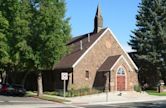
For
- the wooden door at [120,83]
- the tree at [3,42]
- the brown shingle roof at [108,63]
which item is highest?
the tree at [3,42]

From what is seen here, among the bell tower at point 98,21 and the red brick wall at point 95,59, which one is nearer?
the red brick wall at point 95,59

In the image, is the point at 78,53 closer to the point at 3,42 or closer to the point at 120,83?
the point at 120,83

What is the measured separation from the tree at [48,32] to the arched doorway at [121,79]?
9.04 meters

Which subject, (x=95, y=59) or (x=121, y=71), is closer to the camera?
(x=121, y=71)

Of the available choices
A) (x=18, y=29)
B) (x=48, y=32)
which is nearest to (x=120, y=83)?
(x=48, y=32)

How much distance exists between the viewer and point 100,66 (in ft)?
182

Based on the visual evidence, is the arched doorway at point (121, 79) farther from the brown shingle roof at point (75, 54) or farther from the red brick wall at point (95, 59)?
the brown shingle roof at point (75, 54)

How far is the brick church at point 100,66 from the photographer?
2093 inches

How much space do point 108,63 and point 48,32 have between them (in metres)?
11.2

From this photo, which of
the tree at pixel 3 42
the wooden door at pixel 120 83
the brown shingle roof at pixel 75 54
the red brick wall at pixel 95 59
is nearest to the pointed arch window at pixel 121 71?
the wooden door at pixel 120 83

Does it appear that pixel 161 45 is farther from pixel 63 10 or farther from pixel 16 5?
pixel 16 5

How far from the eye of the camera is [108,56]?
56.8 metres

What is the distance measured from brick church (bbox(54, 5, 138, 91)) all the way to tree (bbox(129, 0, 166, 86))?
1880mm

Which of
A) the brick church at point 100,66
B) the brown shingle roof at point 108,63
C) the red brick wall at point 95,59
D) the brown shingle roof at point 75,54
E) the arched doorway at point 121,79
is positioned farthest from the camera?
the brown shingle roof at point 75,54
